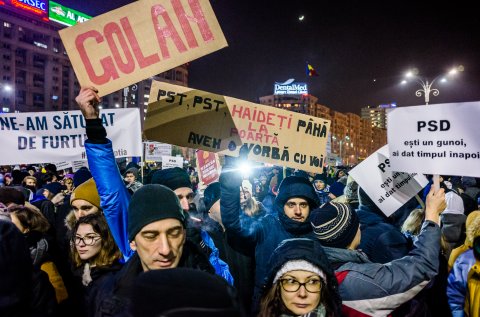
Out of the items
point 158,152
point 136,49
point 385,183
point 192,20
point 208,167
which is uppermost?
point 192,20

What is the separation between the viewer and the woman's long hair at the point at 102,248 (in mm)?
3277

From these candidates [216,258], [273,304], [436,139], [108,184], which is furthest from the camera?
[436,139]

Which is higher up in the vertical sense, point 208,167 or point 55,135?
point 55,135

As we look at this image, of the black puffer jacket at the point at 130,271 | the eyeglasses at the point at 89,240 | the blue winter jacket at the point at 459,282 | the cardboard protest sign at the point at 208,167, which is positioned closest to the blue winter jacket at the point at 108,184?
the black puffer jacket at the point at 130,271

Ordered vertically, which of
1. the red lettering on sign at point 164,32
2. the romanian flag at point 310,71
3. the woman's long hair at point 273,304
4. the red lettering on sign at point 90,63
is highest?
the romanian flag at point 310,71

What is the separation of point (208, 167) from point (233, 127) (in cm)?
377

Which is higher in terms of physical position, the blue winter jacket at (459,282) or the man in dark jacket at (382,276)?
the man in dark jacket at (382,276)

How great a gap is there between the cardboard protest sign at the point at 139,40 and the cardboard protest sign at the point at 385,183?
7.95 feet

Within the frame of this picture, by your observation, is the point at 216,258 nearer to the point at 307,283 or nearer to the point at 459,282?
the point at 307,283

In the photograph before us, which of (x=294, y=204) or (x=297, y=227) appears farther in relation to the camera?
(x=294, y=204)

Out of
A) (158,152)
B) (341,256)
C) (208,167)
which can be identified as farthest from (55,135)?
(158,152)

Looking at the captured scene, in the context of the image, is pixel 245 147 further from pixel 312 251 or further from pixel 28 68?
pixel 28 68

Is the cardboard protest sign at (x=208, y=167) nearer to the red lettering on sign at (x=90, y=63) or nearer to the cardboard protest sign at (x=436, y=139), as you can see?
the cardboard protest sign at (x=436, y=139)

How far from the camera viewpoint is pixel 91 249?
3326 mm
